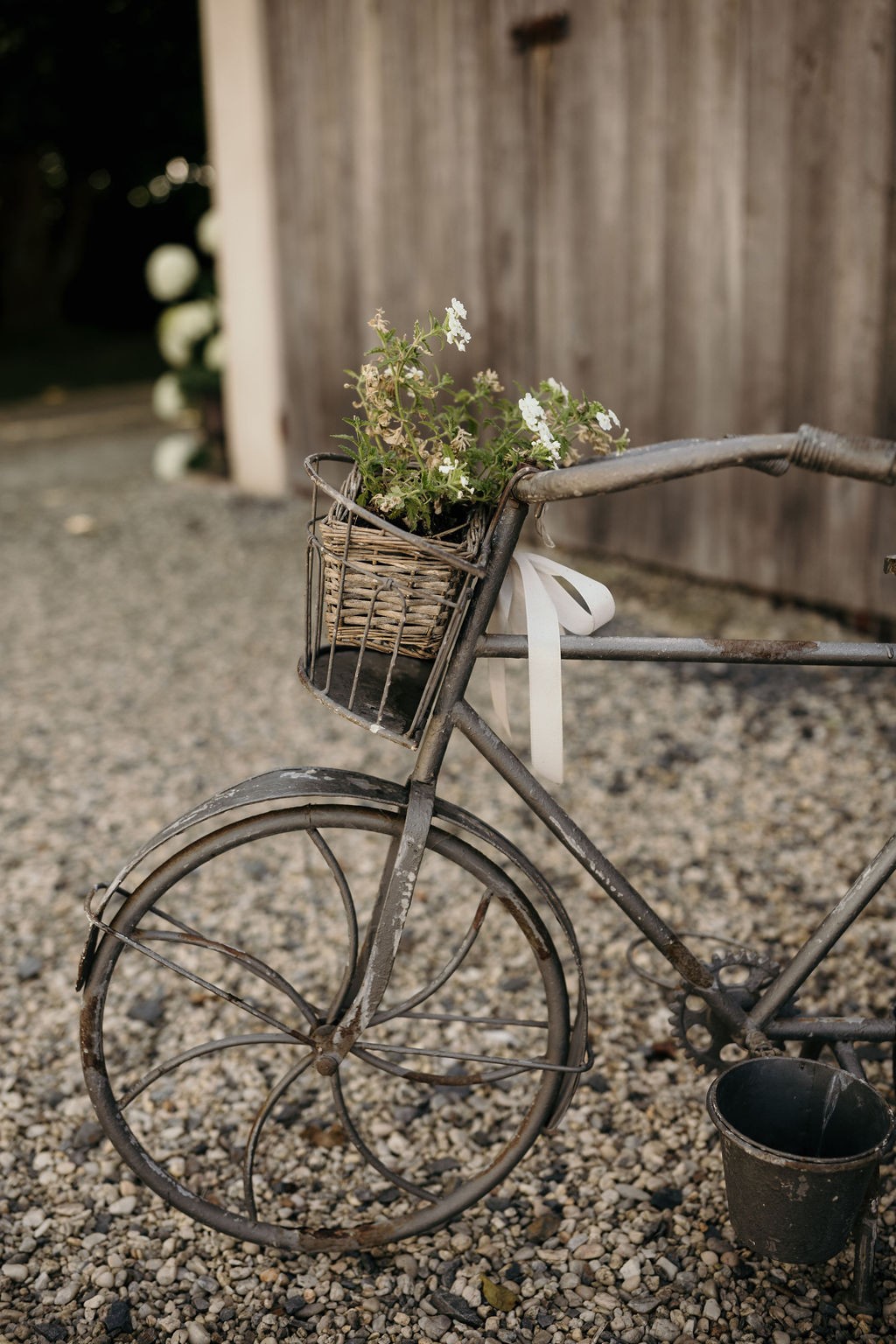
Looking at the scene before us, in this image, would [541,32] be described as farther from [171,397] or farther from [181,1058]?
[181,1058]

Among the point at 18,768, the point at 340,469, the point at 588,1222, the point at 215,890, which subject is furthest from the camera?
the point at 340,469

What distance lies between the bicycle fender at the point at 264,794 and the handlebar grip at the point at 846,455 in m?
0.79

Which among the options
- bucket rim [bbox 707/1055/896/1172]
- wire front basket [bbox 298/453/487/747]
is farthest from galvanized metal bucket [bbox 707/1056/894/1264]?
wire front basket [bbox 298/453/487/747]

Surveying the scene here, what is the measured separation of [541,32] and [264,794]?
164 inches

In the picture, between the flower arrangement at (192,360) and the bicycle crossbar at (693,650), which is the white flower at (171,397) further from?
the bicycle crossbar at (693,650)

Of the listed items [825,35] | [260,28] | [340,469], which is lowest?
[340,469]

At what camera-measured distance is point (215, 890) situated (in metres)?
3.18

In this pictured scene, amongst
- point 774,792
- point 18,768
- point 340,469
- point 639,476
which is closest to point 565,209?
point 340,469

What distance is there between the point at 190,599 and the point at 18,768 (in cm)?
177

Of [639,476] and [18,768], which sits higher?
[639,476]

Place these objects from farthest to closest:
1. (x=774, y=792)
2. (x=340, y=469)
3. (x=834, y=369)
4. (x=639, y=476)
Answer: (x=340, y=469)
(x=834, y=369)
(x=774, y=792)
(x=639, y=476)

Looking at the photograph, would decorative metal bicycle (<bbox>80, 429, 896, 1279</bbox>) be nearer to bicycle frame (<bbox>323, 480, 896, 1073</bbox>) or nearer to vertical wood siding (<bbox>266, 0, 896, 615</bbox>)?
bicycle frame (<bbox>323, 480, 896, 1073</bbox>)

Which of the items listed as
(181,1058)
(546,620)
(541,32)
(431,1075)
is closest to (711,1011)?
(431,1075)

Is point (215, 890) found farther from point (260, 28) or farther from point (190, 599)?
point (260, 28)
